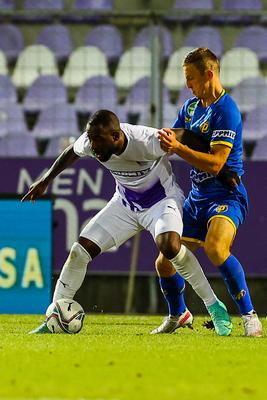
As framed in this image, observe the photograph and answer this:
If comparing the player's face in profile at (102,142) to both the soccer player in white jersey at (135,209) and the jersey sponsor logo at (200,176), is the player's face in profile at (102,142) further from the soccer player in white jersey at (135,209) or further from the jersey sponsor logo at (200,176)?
the jersey sponsor logo at (200,176)

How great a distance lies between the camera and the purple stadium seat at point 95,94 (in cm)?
1129

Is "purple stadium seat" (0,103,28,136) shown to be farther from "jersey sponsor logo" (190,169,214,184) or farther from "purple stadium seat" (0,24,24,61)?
"jersey sponsor logo" (190,169,214,184)

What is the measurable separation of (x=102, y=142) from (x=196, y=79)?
2.51 ft

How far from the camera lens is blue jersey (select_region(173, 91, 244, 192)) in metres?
6.74

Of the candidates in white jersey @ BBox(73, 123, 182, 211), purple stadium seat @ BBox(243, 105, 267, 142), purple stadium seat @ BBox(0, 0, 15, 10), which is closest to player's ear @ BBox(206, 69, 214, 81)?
white jersey @ BBox(73, 123, 182, 211)

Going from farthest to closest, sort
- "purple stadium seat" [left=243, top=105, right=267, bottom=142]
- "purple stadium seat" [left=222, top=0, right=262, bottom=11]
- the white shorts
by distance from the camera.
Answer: "purple stadium seat" [left=222, top=0, right=262, bottom=11], "purple stadium seat" [left=243, top=105, right=267, bottom=142], the white shorts

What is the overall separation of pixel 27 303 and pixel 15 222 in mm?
724

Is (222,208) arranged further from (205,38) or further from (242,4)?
(242,4)

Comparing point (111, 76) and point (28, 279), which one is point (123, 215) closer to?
point (28, 279)

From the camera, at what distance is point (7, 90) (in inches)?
467

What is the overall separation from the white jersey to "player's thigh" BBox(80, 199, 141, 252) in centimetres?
7

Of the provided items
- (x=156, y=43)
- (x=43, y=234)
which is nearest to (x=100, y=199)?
(x=43, y=234)

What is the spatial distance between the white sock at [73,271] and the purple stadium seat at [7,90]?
518 centimetres

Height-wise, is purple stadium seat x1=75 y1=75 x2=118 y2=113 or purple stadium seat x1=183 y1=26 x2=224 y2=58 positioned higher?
purple stadium seat x1=183 y1=26 x2=224 y2=58
